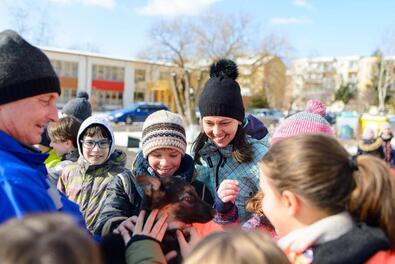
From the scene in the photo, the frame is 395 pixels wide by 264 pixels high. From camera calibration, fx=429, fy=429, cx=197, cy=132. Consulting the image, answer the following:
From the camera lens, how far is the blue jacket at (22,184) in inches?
53.2

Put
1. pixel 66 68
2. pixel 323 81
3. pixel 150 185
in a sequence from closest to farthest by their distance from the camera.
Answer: pixel 150 185, pixel 66 68, pixel 323 81

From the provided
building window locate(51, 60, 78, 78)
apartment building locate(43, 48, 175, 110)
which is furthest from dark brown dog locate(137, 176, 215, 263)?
building window locate(51, 60, 78, 78)

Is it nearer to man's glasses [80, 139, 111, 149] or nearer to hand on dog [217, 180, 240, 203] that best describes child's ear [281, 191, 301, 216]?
hand on dog [217, 180, 240, 203]

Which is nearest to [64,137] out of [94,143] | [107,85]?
[94,143]

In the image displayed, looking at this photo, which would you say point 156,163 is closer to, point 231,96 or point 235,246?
point 231,96

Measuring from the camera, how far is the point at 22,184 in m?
1.41

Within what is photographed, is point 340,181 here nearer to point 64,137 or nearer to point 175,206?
point 175,206

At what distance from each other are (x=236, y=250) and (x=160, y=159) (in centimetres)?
123

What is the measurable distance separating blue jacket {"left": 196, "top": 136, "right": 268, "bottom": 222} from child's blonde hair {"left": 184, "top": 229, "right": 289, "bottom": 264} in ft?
4.77

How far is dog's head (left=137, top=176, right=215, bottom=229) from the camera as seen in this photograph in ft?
5.59

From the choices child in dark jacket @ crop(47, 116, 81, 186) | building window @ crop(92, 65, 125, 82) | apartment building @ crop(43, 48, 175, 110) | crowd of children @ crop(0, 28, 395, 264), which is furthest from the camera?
building window @ crop(92, 65, 125, 82)

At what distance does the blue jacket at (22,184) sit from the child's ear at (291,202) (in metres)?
0.86

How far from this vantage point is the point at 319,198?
5.19ft

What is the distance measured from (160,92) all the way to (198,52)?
92.6 ft
